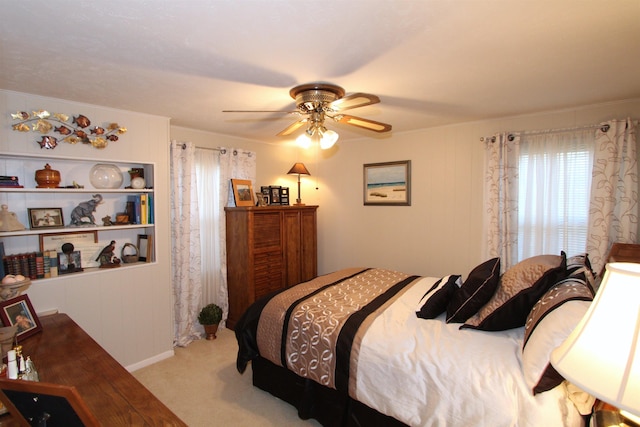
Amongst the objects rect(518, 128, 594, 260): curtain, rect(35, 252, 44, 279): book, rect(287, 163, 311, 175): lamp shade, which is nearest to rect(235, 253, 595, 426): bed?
rect(518, 128, 594, 260): curtain

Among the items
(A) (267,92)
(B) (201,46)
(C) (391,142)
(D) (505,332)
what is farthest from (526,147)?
(B) (201,46)

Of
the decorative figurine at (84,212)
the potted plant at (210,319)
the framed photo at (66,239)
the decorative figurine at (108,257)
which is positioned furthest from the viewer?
the potted plant at (210,319)

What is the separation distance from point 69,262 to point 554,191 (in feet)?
14.7

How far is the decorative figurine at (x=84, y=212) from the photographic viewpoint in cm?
266

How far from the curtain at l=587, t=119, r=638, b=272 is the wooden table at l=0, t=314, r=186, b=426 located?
3.42 metres

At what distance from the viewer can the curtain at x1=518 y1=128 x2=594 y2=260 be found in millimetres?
2885

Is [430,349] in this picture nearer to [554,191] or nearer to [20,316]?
[554,191]

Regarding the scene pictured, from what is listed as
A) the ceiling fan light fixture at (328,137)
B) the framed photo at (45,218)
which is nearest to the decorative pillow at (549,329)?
the ceiling fan light fixture at (328,137)

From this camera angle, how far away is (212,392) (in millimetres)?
2598

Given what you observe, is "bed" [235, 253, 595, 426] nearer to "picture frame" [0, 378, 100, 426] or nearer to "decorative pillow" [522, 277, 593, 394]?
"decorative pillow" [522, 277, 593, 394]

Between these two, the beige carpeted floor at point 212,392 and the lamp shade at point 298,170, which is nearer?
the beige carpeted floor at point 212,392

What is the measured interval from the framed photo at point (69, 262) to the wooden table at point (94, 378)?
690 millimetres

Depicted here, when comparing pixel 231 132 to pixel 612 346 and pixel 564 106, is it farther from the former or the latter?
pixel 612 346

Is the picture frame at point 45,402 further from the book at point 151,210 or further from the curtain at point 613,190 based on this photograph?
the curtain at point 613,190
